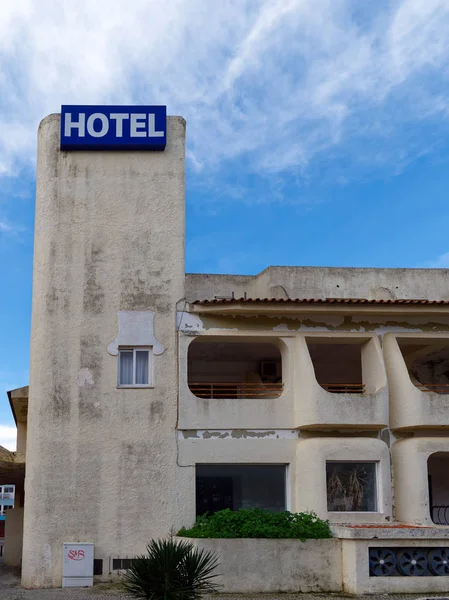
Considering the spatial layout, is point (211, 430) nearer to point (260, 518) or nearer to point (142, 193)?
point (260, 518)

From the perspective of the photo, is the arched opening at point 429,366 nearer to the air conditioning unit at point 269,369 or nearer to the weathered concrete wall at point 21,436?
the air conditioning unit at point 269,369

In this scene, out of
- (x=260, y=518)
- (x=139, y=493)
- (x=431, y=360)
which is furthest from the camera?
(x=431, y=360)

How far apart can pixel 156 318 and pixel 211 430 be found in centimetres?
342

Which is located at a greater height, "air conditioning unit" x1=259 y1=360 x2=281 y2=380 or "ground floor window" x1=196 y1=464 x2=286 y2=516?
"air conditioning unit" x1=259 y1=360 x2=281 y2=380

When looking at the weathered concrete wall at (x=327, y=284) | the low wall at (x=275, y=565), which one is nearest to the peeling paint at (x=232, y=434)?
the low wall at (x=275, y=565)

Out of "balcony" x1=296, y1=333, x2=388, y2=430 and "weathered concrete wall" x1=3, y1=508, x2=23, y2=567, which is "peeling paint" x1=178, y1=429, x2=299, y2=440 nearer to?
"balcony" x1=296, y1=333, x2=388, y2=430

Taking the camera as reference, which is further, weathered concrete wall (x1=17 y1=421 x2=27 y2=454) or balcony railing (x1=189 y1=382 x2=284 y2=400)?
weathered concrete wall (x1=17 y1=421 x2=27 y2=454)

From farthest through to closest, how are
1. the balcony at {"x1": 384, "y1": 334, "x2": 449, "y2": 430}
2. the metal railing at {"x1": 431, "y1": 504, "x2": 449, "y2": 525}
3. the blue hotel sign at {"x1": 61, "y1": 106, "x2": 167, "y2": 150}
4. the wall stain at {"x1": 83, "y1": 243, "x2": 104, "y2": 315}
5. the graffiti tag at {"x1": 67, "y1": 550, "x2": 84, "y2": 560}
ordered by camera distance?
the metal railing at {"x1": 431, "y1": 504, "x2": 449, "y2": 525} < the blue hotel sign at {"x1": 61, "y1": 106, "x2": 167, "y2": 150} < the wall stain at {"x1": 83, "y1": 243, "x2": 104, "y2": 315} < the balcony at {"x1": 384, "y1": 334, "x2": 449, "y2": 430} < the graffiti tag at {"x1": 67, "y1": 550, "x2": 84, "y2": 560}

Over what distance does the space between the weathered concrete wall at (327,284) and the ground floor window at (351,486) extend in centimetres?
682

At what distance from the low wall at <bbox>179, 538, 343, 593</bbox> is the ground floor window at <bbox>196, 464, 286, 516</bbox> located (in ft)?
8.17

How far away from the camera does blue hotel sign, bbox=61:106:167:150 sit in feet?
73.4

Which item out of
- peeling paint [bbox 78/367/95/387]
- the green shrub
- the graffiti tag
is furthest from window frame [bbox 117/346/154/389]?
the graffiti tag

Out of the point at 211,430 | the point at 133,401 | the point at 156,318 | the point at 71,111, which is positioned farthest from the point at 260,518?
the point at 71,111

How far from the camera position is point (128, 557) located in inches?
786
